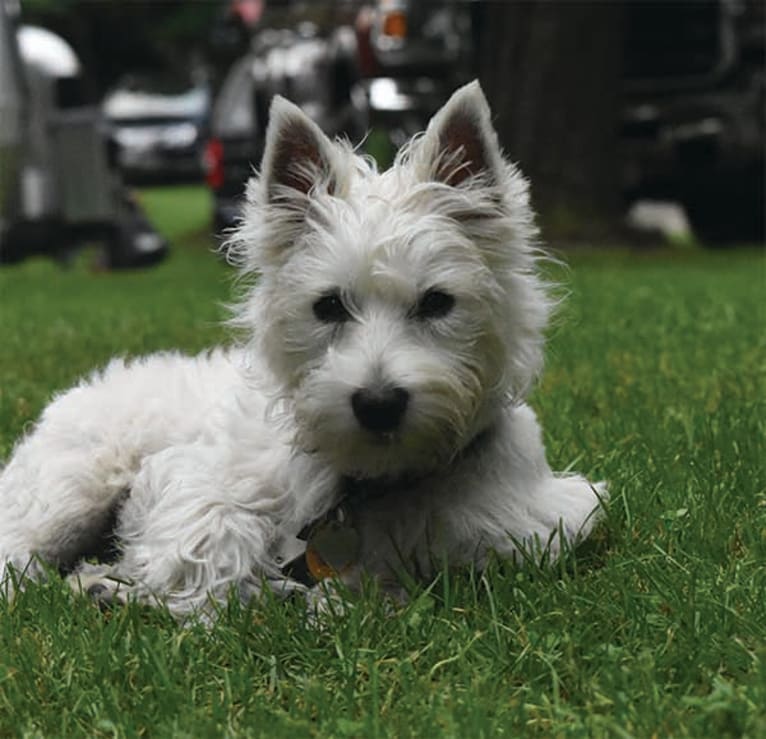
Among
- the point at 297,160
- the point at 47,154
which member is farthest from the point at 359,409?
the point at 47,154

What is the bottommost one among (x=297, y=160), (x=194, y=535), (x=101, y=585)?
(x=101, y=585)

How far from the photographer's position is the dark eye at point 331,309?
3884 mm

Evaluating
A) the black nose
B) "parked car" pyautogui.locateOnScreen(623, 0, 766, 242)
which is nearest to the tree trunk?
"parked car" pyautogui.locateOnScreen(623, 0, 766, 242)

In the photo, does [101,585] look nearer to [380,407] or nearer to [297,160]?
[380,407]

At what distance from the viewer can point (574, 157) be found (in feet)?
51.6

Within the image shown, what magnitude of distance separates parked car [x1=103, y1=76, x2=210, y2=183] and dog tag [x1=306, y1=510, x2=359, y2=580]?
134ft

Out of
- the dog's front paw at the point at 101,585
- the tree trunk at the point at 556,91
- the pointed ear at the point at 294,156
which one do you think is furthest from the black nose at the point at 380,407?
the tree trunk at the point at 556,91

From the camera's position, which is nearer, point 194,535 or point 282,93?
point 194,535

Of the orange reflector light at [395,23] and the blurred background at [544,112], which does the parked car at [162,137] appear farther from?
the orange reflector light at [395,23]

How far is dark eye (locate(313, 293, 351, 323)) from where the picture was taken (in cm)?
388

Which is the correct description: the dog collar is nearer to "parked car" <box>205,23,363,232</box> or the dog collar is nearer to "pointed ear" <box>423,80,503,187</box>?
"pointed ear" <box>423,80,503,187</box>

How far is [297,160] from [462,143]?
44 cm

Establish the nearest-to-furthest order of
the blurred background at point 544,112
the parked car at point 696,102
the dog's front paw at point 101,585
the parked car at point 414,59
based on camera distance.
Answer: the dog's front paw at point 101,585 → the blurred background at point 544,112 → the parked car at point 696,102 → the parked car at point 414,59

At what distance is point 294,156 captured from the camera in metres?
4.14
